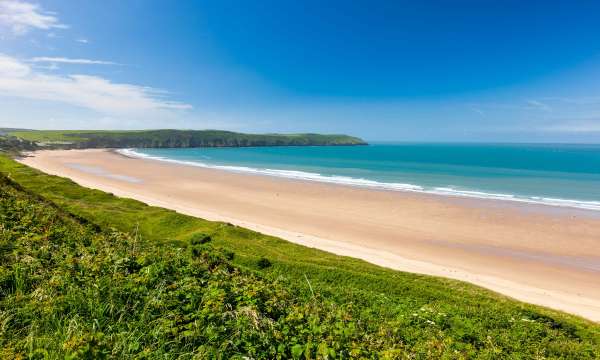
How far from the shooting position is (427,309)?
9.41 meters

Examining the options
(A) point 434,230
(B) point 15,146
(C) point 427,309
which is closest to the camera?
(C) point 427,309

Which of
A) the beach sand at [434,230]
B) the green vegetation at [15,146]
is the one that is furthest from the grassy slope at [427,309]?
the green vegetation at [15,146]

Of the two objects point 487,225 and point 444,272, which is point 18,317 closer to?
point 444,272

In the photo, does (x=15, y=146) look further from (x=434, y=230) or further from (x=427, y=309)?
(x=427, y=309)

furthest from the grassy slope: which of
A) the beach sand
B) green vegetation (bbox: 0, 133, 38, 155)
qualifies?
green vegetation (bbox: 0, 133, 38, 155)

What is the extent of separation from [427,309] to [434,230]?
22.0 meters

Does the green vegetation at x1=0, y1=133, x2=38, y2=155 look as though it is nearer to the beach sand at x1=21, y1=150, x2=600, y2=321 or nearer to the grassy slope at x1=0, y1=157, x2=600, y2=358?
the beach sand at x1=21, y1=150, x2=600, y2=321

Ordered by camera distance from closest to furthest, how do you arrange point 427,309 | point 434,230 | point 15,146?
point 427,309 → point 434,230 → point 15,146

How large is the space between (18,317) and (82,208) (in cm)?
1962

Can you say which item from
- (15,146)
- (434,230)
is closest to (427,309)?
(434,230)

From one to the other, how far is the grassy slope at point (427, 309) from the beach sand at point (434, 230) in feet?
19.6

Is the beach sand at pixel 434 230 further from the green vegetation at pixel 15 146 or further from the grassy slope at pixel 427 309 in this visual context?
the green vegetation at pixel 15 146

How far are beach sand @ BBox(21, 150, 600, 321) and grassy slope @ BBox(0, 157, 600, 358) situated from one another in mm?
5987

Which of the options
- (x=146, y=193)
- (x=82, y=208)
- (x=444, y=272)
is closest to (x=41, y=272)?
(x=82, y=208)
